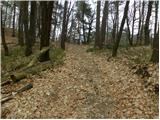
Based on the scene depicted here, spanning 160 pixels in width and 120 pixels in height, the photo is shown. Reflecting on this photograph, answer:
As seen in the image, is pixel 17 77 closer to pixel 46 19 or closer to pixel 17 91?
pixel 17 91

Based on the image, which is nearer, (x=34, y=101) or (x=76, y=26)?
(x=34, y=101)

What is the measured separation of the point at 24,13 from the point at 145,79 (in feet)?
40.9

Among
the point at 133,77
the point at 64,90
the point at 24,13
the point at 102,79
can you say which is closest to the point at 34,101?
the point at 64,90

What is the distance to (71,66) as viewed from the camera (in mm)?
14609

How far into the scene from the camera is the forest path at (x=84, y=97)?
8.66 metres

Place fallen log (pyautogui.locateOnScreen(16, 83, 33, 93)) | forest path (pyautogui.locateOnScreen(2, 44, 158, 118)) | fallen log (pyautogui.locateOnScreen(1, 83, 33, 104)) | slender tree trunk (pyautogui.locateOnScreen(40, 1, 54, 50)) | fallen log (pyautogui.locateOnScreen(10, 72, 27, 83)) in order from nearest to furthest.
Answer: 1. forest path (pyautogui.locateOnScreen(2, 44, 158, 118))
2. fallen log (pyautogui.locateOnScreen(1, 83, 33, 104))
3. fallen log (pyautogui.locateOnScreen(16, 83, 33, 93))
4. fallen log (pyautogui.locateOnScreen(10, 72, 27, 83))
5. slender tree trunk (pyautogui.locateOnScreen(40, 1, 54, 50))

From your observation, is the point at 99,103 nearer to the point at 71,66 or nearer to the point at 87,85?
the point at 87,85

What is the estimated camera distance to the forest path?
8.66 meters

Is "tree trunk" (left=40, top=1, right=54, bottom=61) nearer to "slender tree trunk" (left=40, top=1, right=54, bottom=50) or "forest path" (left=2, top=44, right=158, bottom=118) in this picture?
"slender tree trunk" (left=40, top=1, right=54, bottom=50)

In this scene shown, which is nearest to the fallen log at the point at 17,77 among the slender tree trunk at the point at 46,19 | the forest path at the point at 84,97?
the forest path at the point at 84,97

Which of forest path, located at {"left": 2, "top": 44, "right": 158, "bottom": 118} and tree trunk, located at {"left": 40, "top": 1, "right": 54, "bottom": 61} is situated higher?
tree trunk, located at {"left": 40, "top": 1, "right": 54, "bottom": 61}

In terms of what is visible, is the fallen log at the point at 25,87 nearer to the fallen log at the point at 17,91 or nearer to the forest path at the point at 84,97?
the fallen log at the point at 17,91

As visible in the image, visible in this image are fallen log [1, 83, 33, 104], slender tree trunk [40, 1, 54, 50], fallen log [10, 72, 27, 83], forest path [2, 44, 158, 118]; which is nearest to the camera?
forest path [2, 44, 158, 118]

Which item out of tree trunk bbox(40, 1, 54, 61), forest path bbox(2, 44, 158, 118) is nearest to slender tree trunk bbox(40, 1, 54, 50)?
tree trunk bbox(40, 1, 54, 61)
